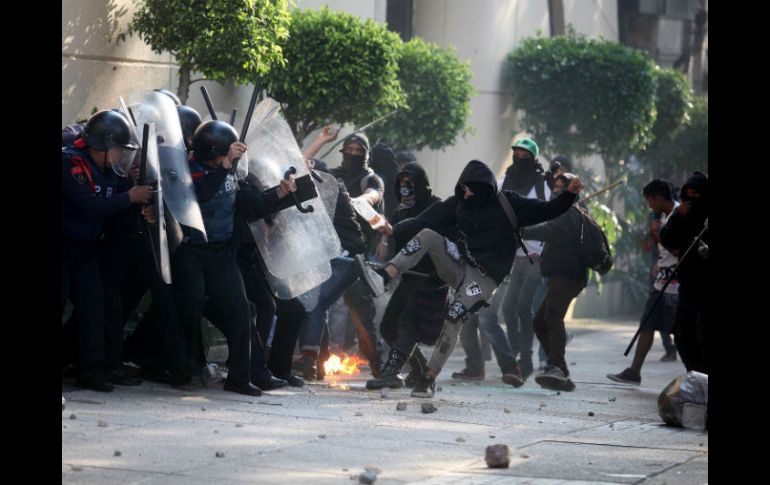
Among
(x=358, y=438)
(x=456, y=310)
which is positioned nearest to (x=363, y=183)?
(x=456, y=310)

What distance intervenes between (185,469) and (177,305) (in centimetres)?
284

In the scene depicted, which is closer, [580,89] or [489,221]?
[489,221]

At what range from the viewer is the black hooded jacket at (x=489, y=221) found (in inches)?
412

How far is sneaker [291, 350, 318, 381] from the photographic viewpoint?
1099 centimetres

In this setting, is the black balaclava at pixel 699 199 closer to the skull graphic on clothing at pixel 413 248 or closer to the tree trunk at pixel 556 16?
the skull graphic on clothing at pixel 413 248

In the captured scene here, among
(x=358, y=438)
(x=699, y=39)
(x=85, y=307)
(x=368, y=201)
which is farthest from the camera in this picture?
(x=699, y=39)

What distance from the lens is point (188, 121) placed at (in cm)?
979

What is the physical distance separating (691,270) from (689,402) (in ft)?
4.06

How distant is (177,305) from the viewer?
9.52m

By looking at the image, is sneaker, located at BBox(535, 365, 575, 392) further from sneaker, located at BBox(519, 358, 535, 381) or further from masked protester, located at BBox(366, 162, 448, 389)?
masked protester, located at BBox(366, 162, 448, 389)

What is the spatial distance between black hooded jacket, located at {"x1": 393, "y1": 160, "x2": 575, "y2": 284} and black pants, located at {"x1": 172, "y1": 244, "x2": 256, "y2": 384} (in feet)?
5.43

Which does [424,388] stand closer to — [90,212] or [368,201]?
[368,201]

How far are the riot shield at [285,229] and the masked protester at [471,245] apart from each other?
1.57 ft

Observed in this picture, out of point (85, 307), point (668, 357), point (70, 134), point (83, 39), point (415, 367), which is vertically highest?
point (83, 39)
